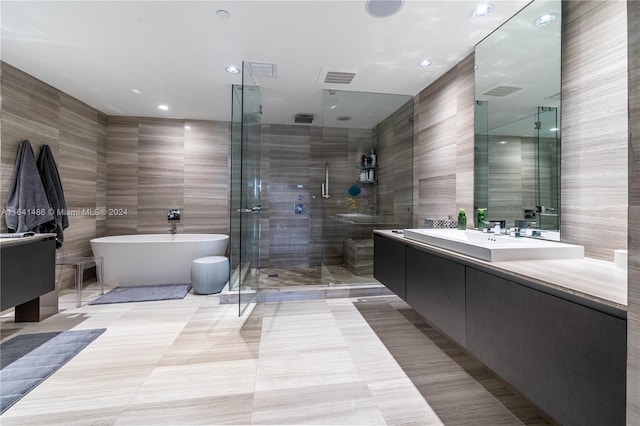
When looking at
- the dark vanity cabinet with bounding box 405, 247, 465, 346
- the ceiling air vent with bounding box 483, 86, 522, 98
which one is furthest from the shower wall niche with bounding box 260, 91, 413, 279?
the dark vanity cabinet with bounding box 405, 247, 465, 346

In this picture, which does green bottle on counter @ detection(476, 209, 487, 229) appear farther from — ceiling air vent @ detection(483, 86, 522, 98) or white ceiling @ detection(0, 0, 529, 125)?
white ceiling @ detection(0, 0, 529, 125)

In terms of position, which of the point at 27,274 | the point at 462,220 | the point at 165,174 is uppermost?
the point at 165,174

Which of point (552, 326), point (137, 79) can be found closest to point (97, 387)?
point (552, 326)

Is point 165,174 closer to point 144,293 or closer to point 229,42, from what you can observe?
point 144,293

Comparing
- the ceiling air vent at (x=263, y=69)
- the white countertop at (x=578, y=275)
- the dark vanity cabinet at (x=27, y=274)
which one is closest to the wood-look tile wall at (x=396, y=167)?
the ceiling air vent at (x=263, y=69)

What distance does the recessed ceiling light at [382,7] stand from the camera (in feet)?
6.05

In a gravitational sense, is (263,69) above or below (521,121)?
above

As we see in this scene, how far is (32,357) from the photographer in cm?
205

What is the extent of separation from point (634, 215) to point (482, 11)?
6.34 feet

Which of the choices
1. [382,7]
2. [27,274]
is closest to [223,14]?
[382,7]

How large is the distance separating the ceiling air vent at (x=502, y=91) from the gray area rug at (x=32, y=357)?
3.77 meters

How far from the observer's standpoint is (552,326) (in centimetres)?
101

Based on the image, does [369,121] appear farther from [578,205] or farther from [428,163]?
[578,205]

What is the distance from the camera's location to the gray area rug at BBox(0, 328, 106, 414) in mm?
1704
